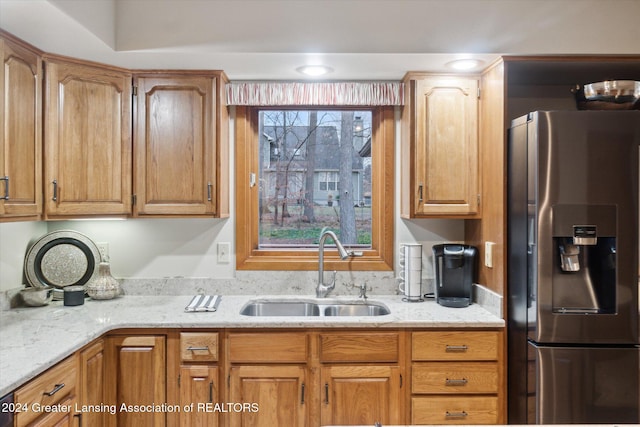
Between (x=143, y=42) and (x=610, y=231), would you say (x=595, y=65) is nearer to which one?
(x=610, y=231)

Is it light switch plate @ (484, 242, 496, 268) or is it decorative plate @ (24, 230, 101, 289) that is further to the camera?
decorative plate @ (24, 230, 101, 289)

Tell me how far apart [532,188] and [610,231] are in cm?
37

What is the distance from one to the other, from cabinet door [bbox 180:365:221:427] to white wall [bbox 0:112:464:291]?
692 mm

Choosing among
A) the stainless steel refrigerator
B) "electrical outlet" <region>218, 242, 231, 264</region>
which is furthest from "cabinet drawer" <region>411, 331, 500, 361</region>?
"electrical outlet" <region>218, 242, 231, 264</region>

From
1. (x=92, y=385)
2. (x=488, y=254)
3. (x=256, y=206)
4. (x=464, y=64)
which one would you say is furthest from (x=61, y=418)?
(x=464, y=64)

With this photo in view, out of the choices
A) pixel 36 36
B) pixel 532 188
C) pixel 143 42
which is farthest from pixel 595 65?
pixel 36 36

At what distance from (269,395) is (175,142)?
4.55ft

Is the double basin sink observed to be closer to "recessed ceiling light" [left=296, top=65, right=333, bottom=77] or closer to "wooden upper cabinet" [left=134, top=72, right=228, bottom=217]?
"wooden upper cabinet" [left=134, top=72, right=228, bottom=217]

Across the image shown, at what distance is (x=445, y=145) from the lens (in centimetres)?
230

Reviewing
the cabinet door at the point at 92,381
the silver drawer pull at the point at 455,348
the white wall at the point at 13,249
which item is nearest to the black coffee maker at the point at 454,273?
the silver drawer pull at the point at 455,348

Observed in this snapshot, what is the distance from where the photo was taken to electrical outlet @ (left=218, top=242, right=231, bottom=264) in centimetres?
261

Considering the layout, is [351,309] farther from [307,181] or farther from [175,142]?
[175,142]

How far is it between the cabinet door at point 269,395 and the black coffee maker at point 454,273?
0.90m

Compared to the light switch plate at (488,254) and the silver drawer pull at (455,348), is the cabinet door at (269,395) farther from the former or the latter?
the light switch plate at (488,254)
